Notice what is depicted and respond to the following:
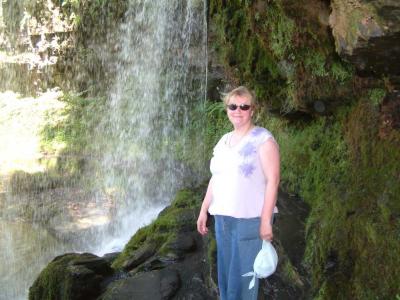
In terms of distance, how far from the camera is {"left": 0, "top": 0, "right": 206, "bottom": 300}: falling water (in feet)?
27.2

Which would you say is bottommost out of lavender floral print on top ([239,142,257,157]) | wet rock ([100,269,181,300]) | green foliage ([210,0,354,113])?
wet rock ([100,269,181,300])

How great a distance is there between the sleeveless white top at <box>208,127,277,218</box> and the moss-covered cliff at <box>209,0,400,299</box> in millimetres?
1080

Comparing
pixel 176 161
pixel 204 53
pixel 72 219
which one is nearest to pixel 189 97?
pixel 204 53

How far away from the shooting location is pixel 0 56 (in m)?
12.6

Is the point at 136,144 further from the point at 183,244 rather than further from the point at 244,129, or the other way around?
the point at 244,129

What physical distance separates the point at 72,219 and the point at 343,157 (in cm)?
582

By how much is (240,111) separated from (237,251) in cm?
90

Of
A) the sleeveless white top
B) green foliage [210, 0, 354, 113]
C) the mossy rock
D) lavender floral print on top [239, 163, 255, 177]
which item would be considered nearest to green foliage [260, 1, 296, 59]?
green foliage [210, 0, 354, 113]

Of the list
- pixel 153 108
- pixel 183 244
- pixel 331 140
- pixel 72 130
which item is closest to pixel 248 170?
pixel 331 140

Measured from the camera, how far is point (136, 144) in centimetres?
1016

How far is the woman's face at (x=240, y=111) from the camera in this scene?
308 cm

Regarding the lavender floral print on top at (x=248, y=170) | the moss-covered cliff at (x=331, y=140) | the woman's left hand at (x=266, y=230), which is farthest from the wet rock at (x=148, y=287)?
the lavender floral print on top at (x=248, y=170)

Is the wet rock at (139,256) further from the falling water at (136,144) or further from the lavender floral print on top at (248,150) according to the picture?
the falling water at (136,144)

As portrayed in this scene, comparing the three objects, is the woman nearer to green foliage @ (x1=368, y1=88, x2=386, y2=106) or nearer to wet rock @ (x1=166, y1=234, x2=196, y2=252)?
green foliage @ (x1=368, y1=88, x2=386, y2=106)
